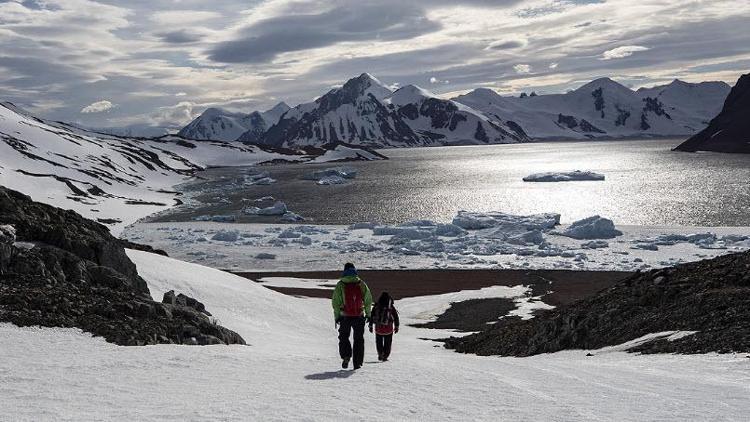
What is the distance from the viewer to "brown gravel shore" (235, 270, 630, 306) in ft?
142

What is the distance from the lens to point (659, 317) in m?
17.2

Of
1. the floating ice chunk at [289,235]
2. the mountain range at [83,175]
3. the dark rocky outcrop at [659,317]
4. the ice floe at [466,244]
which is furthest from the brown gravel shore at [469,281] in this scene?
the mountain range at [83,175]

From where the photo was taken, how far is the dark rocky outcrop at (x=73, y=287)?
45.8ft

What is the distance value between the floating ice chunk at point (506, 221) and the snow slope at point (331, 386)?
170 ft

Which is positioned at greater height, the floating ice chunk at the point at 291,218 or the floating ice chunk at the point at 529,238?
the floating ice chunk at the point at 291,218

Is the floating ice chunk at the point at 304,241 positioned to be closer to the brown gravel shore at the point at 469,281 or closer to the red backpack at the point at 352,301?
the brown gravel shore at the point at 469,281

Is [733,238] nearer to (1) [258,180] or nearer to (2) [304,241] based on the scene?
(2) [304,241]

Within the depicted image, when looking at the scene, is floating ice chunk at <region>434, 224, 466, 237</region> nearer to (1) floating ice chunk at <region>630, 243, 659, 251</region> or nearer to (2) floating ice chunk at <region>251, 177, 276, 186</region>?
(1) floating ice chunk at <region>630, 243, 659, 251</region>

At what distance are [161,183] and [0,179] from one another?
70240mm

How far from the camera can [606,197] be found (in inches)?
4099

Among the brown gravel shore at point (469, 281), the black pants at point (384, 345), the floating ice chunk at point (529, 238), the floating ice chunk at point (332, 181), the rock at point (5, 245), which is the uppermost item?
the floating ice chunk at point (332, 181)

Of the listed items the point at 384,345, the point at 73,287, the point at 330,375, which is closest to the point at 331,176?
the point at 73,287

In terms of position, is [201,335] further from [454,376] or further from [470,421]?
[470,421]

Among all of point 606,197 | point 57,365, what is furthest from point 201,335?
point 606,197
